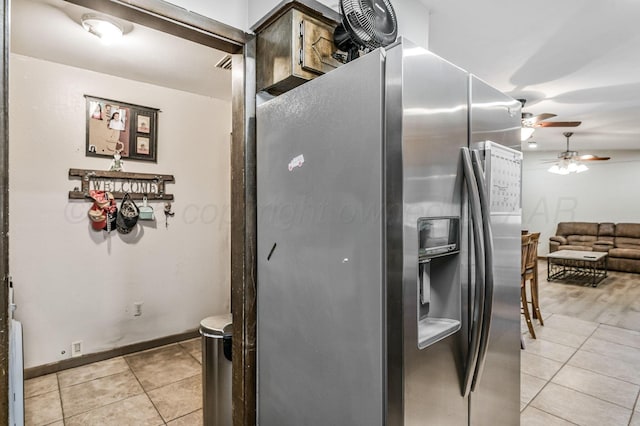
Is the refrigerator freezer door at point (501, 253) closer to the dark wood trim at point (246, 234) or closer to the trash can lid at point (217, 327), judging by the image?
the dark wood trim at point (246, 234)

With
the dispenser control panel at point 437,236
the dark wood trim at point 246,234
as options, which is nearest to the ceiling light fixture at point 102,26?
the dark wood trim at point 246,234

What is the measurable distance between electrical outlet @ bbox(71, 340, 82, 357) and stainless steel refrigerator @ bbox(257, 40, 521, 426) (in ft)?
7.20

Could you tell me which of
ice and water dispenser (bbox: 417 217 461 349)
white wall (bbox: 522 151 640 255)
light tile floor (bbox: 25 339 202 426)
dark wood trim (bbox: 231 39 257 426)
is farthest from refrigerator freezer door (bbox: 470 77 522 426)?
white wall (bbox: 522 151 640 255)

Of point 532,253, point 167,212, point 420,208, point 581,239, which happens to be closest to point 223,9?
point 420,208

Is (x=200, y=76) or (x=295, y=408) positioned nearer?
(x=295, y=408)

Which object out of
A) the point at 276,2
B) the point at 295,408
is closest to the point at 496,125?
the point at 276,2

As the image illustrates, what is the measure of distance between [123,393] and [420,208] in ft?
8.57

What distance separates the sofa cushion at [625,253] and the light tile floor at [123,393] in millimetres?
8233

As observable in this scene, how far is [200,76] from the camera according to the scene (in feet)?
9.97

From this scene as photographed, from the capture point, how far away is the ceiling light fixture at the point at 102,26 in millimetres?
2037

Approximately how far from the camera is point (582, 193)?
8.36 metres

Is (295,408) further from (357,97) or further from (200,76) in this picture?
(200,76)

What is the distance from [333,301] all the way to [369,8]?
1.15 metres

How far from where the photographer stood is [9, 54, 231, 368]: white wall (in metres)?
2.68
